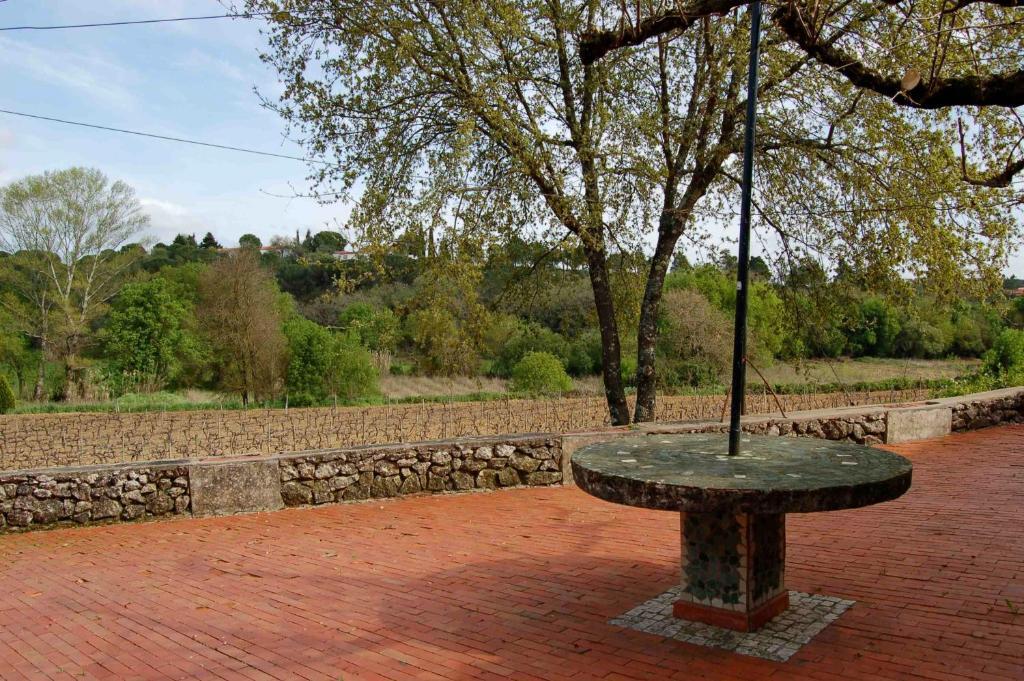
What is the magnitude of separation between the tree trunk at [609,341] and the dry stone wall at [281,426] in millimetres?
546

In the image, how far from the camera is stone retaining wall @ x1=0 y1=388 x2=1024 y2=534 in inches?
256

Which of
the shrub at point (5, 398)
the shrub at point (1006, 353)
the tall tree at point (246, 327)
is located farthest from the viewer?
the tall tree at point (246, 327)

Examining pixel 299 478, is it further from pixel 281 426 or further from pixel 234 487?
pixel 281 426

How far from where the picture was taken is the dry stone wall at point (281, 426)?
1338 centimetres

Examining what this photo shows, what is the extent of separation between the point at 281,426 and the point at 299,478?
A: 10905mm

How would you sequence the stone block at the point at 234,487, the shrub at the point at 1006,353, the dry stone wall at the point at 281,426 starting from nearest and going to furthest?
1. the stone block at the point at 234,487
2. the dry stone wall at the point at 281,426
3. the shrub at the point at 1006,353

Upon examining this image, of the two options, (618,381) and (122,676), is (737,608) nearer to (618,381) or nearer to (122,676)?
(122,676)

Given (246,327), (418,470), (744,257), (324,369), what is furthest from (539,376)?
(744,257)

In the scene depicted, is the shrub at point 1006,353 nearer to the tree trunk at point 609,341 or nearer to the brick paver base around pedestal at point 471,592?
the tree trunk at point 609,341

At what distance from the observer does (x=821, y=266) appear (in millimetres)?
11500

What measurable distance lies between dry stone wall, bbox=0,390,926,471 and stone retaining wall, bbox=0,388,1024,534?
4.17 meters

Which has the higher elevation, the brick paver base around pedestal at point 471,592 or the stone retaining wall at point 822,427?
the stone retaining wall at point 822,427

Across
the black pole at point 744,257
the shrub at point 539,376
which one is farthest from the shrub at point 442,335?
the shrub at point 539,376

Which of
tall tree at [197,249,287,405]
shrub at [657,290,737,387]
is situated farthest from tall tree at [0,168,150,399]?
shrub at [657,290,737,387]
